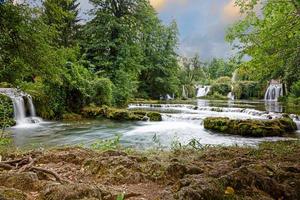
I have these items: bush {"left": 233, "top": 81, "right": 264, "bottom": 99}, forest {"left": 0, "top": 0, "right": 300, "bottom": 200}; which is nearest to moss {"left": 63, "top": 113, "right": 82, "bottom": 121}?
forest {"left": 0, "top": 0, "right": 300, "bottom": 200}

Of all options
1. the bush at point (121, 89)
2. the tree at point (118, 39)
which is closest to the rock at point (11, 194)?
the tree at point (118, 39)

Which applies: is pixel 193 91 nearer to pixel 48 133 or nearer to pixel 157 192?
pixel 48 133

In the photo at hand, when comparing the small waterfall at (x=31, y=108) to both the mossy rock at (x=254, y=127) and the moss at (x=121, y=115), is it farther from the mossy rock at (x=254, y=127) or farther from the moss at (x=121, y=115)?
the mossy rock at (x=254, y=127)

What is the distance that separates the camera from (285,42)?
23.8ft

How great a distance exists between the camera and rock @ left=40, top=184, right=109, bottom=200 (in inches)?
126

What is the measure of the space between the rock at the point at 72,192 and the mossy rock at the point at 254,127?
32.3 ft

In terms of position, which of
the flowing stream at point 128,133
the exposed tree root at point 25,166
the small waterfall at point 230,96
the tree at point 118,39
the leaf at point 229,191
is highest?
the tree at point 118,39

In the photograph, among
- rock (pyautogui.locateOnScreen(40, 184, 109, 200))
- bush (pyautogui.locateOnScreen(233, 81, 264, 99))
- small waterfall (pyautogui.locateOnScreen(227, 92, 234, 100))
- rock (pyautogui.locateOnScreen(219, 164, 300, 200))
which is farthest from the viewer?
small waterfall (pyautogui.locateOnScreen(227, 92, 234, 100))

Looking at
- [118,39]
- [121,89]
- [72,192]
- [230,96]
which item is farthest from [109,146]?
[230,96]

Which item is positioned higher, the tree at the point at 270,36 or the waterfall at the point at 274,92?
the tree at the point at 270,36

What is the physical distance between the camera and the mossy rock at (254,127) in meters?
12.1

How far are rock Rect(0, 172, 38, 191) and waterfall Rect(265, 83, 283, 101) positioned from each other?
34.9 meters

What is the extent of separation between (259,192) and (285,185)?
403 mm

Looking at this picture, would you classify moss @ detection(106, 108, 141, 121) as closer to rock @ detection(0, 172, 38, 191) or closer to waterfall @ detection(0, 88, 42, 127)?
waterfall @ detection(0, 88, 42, 127)
